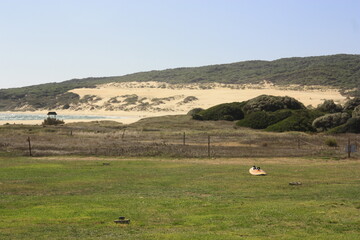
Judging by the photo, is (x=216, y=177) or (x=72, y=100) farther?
(x=72, y=100)

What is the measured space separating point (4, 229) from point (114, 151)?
22.1m

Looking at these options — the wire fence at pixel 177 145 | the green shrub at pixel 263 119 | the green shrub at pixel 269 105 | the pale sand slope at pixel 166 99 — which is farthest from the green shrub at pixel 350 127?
the pale sand slope at pixel 166 99

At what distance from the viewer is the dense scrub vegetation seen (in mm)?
51875

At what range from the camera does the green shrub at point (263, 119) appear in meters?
56.6

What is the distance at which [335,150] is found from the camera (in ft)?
121

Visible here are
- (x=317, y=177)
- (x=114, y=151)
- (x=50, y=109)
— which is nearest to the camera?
(x=317, y=177)

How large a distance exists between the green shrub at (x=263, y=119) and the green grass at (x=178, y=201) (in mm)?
26012

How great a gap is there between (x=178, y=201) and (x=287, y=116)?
40626mm

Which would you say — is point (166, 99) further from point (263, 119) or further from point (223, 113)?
point (263, 119)

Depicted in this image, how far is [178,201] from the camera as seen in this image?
1844cm

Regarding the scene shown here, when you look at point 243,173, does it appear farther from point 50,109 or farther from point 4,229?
point 50,109

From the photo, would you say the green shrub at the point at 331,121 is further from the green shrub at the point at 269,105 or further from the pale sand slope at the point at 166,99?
the pale sand slope at the point at 166,99

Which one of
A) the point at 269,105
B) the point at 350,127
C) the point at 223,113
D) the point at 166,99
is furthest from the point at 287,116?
the point at 166,99

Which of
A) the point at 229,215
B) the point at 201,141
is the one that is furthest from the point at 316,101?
the point at 229,215
